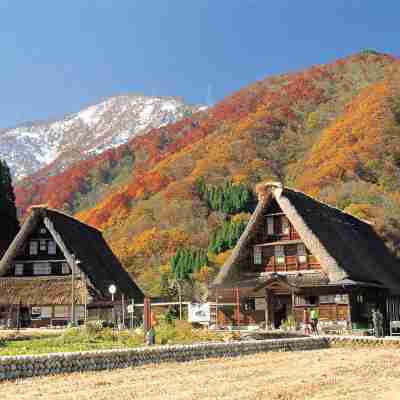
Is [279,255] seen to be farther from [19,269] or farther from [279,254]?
[19,269]

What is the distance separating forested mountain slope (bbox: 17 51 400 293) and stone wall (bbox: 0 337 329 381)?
3915 cm

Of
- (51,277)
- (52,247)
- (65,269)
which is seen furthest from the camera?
(52,247)

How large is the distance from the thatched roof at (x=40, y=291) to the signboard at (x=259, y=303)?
36.3 ft

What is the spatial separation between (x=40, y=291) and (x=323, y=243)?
19187mm

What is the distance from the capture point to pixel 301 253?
1389 inches

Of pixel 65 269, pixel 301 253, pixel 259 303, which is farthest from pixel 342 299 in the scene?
pixel 65 269

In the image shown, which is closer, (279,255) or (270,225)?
(279,255)

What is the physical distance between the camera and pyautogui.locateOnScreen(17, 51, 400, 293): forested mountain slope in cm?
7306

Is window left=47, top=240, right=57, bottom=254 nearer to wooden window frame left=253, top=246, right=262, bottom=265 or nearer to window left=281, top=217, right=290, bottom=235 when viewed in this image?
wooden window frame left=253, top=246, right=262, bottom=265

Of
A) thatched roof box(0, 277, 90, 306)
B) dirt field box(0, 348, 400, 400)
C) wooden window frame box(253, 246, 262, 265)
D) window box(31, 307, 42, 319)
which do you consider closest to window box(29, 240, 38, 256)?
thatched roof box(0, 277, 90, 306)

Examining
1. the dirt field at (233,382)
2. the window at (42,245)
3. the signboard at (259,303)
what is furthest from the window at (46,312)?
the dirt field at (233,382)

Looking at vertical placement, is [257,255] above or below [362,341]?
above

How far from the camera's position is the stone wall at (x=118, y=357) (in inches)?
626

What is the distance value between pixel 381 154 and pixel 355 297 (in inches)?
1969
